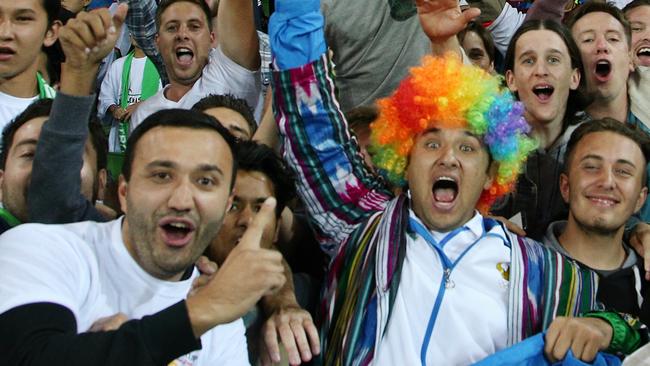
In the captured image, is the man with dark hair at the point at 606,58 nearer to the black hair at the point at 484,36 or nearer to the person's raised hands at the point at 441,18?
the black hair at the point at 484,36

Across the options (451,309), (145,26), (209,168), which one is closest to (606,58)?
(451,309)

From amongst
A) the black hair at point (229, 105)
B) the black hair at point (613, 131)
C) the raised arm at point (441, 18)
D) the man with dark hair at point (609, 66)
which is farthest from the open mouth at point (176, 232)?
the man with dark hair at point (609, 66)

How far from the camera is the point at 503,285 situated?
2943mm

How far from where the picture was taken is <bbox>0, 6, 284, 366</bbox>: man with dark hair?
6.82 feet

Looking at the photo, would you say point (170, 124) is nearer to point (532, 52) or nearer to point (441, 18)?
point (441, 18)

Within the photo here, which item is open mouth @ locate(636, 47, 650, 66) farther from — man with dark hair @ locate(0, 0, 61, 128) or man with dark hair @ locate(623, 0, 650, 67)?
man with dark hair @ locate(0, 0, 61, 128)

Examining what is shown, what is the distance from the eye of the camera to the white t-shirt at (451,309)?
2.82 meters

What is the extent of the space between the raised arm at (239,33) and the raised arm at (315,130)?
1.95ft

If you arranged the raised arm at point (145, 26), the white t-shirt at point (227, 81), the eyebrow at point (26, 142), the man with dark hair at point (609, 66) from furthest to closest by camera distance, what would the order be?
1. the raised arm at point (145, 26)
2. the man with dark hair at point (609, 66)
3. the white t-shirt at point (227, 81)
4. the eyebrow at point (26, 142)

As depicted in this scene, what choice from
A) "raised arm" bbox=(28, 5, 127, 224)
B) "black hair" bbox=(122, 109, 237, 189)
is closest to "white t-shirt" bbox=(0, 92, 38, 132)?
"raised arm" bbox=(28, 5, 127, 224)

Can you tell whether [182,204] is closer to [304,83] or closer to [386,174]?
[304,83]

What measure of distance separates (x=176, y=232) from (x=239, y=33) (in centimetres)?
158

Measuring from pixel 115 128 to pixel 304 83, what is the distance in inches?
98.7

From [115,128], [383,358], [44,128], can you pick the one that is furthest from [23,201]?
[115,128]
